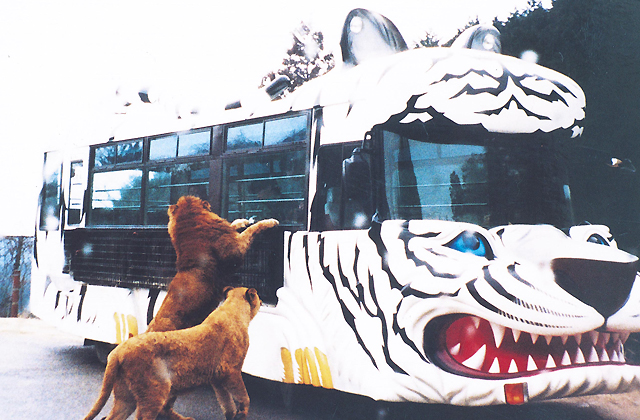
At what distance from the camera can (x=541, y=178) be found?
417 centimetres


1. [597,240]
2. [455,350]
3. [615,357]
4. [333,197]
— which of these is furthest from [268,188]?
[615,357]

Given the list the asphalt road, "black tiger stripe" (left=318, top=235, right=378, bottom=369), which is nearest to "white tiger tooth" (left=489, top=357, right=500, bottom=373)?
"black tiger stripe" (left=318, top=235, right=378, bottom=369)

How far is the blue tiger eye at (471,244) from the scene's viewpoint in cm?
374

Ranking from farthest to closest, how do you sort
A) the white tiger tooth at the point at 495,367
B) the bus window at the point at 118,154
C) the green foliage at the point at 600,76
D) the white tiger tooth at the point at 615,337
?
the bus window at the point at 118,154 < the green foliage at the point at 600,76 < the white tiger tooth at the point at 615,337 < the white tiger tooth at the point at 495,367

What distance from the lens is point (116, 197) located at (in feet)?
21.9

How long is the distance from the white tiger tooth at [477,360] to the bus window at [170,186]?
2.98 metres

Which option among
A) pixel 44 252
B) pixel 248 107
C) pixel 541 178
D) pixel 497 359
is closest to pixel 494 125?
pixel 541 178

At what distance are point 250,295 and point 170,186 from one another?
1.91m

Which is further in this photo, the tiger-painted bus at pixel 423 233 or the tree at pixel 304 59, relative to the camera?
the tree at pixel 304 59

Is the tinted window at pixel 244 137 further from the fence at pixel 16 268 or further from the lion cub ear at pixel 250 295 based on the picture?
the fence at pixel 16 268

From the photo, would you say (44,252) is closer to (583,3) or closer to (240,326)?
(240,326)

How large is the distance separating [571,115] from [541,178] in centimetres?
59

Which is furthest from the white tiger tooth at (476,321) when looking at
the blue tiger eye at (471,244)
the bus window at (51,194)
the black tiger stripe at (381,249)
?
the bus window at (51,194)

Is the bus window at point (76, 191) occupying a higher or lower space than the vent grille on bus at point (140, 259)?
higher
